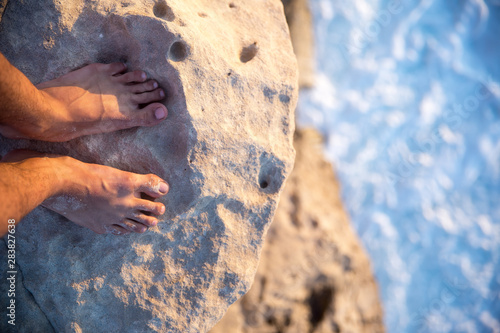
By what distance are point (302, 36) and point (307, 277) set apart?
1.83 metres

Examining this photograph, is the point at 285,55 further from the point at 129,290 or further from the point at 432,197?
the point at 432,197

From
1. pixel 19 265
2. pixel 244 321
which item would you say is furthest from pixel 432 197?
pixel 19 265

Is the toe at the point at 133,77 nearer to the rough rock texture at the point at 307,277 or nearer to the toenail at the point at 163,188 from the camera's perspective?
the toenail at the point at 163,188

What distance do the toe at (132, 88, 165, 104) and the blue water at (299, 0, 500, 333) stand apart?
1.67 metres

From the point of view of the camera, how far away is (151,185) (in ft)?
4.69

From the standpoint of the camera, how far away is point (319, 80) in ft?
9.73

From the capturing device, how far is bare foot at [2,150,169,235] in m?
1.37

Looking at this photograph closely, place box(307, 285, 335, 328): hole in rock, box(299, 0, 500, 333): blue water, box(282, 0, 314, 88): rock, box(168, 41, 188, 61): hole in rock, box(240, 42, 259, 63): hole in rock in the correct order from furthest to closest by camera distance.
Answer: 1. box(299, 0, 500, 333): blue water
2. box(282, 0, 314, 88): rock
3. box(307, 285, 335, 328): hole in rock
4. box(240, 42, 259, 63): hole in rock
5. box(168, 41, 188, 61): hole in rock

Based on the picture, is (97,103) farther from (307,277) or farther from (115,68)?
(307,277)

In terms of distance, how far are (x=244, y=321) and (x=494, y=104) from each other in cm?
290

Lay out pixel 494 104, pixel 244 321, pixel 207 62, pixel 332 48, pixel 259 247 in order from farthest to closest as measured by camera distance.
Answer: pixel 494 104 < pixel 332 48 < pixel 244 321 < pixel 259 247 < pixel 207 62

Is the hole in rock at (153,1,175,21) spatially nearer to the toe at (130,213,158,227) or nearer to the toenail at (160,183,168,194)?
the toenail at (160,183,168,194)

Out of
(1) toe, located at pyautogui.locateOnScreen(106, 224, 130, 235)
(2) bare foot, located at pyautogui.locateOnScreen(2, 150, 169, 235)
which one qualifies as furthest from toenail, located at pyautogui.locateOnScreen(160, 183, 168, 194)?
(1) toe, located at pyautogui.locateOnScreen(106, 224, 130, 235)

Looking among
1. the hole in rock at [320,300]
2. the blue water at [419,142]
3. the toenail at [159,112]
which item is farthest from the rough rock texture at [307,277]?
the toenail at [159,112]
